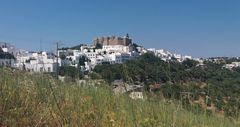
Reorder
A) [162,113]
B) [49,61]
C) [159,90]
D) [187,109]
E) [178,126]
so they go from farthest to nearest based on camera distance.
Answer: [49,61] < [159,90] < [187,109] < [162,113] < [178,126]

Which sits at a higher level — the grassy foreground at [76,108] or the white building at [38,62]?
the white building at [38,62]

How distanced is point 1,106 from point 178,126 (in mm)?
1457

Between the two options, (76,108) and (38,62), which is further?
(38,62)

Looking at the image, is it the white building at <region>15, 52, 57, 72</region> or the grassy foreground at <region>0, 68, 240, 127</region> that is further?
the white building at <region>15, 52, 57, 72</region>

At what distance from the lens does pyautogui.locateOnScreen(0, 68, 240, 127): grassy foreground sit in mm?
3324

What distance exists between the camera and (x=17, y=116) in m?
3.45

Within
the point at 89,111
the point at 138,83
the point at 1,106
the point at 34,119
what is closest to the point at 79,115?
the point at 89,111

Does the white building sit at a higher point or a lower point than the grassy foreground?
higher

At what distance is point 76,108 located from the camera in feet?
11.9

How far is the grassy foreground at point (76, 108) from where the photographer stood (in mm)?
3324

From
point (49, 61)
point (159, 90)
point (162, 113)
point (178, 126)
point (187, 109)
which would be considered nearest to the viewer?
point (178, 126)

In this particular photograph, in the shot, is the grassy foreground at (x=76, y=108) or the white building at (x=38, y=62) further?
the white building at (x=38, y=62)

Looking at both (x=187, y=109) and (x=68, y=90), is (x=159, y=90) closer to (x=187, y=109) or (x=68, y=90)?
(x=187, y=109)

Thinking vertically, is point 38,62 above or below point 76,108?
above
